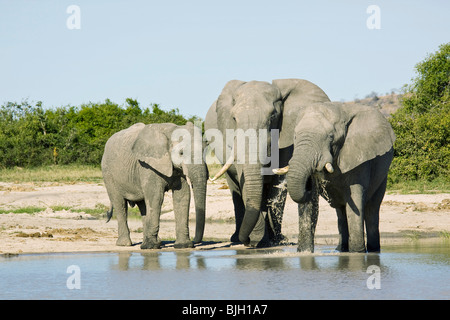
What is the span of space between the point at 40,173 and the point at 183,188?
66.0 feet

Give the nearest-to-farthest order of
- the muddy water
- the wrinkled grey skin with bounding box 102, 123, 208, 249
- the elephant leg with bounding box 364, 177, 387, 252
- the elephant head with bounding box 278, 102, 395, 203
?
the muddy water
the elephant head with bounding box 278, 102, 395, 203
the elephant leg with bounding box 364, 177, 387, 252
the wrinkled grey skin with bounding box 102, 123, 208, 249

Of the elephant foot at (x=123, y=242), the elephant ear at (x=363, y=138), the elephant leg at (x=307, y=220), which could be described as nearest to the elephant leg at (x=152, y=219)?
the elephant foot at (x=123, y=242)

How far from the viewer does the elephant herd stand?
10484mm

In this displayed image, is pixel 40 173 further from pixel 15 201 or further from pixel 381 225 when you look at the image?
pixel 381 225

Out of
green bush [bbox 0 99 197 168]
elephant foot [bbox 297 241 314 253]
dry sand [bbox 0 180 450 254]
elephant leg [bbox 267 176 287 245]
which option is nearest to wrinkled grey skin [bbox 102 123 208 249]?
dry sand [bbox 0 180 450 254]

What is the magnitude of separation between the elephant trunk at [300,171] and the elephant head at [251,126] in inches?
75.4

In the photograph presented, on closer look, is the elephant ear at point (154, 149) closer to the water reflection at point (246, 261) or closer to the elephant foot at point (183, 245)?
the elephant foot at point (183, 245)

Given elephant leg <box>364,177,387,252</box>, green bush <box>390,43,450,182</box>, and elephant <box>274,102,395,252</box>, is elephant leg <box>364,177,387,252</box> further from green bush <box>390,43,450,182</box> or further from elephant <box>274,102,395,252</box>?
green bush <box>390,43,450,182</box>

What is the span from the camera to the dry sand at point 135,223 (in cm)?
1358

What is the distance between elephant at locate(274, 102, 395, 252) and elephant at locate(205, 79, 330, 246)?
1.23m

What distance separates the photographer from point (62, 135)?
4119 cm

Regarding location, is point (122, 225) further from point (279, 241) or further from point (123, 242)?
point (279, 241)

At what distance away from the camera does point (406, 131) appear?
1055 inches
